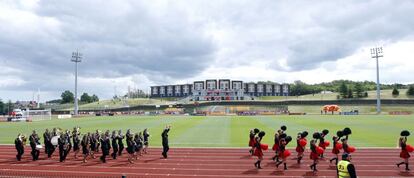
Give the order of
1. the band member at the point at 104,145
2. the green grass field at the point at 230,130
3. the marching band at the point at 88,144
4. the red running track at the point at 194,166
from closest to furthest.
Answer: the red running track at the point at 194,166
the band member at the point at 104,145
the marching band at the point at 88,144
the green grass field at the point at 230,130

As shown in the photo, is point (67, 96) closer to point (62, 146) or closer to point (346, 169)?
point (62, 146)

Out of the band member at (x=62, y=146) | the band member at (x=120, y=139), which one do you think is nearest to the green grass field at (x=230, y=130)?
the band member at (x=120, y=139)

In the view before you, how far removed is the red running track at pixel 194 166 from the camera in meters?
15.1

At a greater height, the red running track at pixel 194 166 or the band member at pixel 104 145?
the band member at pixel 104 145

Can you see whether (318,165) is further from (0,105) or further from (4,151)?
(0,105)

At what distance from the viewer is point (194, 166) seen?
16859 mm

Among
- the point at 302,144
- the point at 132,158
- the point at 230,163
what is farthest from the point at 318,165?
the point at 132,158

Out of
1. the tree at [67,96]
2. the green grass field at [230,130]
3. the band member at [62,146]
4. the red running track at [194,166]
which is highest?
the tree at [67,96]

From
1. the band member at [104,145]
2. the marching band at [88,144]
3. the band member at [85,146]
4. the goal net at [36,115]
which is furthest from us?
the goal net at [36,115]

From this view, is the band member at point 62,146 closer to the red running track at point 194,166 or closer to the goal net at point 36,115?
the red running track at point 194,166

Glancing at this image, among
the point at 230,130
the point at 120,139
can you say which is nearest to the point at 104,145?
the point at 120,139

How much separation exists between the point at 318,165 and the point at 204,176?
530 cm

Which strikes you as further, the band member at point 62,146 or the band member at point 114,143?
the band member at point 114,143

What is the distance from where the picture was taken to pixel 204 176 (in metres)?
14.7
